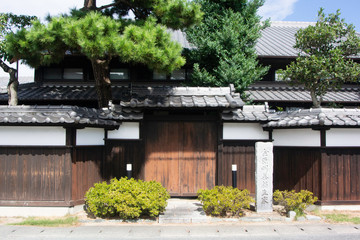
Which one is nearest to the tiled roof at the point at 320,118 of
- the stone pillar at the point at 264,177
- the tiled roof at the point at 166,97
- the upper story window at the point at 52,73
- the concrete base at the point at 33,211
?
the stone pillar at the point at 264,177

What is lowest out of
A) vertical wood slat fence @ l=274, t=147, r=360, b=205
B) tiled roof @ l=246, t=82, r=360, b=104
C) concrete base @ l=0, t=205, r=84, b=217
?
concrete base @ l=0, t=205, r=84, b=217

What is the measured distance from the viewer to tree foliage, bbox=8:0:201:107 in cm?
811

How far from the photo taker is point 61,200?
8430 mm

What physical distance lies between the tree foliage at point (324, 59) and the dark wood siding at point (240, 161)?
4.34 m

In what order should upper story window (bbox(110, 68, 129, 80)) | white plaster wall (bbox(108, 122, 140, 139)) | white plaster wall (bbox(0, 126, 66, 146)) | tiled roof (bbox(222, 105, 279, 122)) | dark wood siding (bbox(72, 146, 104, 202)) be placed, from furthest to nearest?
upper story window (bbox(110, 68, 129, 80)), white plaster wall (bbox(108, 122, 140, 139)), tiled roof (bbox(222, 105, 279, 122)), dark wood siding (bbox(72, 146, 104, 202)), white plaster wall (bbox(0, 126, 66, 146))

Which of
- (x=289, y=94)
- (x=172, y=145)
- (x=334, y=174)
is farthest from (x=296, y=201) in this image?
(x=289, y=94)

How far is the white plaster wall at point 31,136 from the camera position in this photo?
845 cm

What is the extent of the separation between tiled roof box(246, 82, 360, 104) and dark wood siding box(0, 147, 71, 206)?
8.75 metres

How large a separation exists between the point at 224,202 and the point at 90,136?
14.9 ft

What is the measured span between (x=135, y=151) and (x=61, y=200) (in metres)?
2.80

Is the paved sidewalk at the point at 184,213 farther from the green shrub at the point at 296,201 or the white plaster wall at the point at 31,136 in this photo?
the white plaster wall at the point at 31,136

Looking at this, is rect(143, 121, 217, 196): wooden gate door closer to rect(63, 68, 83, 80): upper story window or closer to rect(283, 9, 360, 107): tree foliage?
rect(283, 9, 360, 107): tree foliage

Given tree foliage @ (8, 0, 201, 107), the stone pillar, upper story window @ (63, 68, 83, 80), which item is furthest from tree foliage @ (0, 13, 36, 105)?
the stone pillar

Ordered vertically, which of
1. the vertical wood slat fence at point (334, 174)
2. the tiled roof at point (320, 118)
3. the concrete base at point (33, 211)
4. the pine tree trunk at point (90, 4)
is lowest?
the concrete base at point (33, 211)
